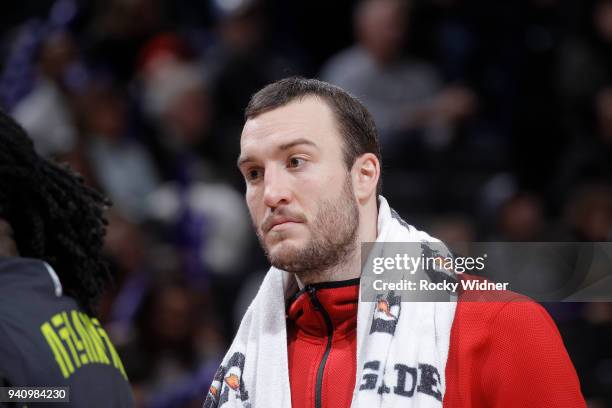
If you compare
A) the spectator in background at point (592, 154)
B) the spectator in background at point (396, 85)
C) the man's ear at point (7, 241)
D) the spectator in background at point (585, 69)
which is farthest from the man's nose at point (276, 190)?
the spectator in background at point (585, 69)

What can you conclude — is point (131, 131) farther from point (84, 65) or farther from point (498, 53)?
point (498, 53)

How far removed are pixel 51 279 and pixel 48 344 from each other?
0.67 ft

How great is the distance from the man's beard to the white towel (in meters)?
0.09

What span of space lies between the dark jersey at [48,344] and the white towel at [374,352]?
0.98 ft

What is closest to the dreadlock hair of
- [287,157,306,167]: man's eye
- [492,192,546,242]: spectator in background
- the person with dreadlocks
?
the person with dreadlocks

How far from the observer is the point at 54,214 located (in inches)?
109

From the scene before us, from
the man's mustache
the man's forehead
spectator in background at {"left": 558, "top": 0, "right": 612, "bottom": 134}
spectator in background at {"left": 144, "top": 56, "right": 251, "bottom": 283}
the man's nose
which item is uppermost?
spectator in background at {"left": 558, "top": 0, "right": 612, "bottom": 134}

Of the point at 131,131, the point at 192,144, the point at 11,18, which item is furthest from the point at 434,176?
the point at 11,18

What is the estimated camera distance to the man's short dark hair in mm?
2752

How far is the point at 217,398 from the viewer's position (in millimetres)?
2736

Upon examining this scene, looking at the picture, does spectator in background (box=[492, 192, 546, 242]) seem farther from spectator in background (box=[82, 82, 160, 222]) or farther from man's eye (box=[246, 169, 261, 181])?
man's eye (box=[246, 169, 261, 181])

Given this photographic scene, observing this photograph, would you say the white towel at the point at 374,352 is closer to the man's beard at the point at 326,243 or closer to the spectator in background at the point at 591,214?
the man's beard at the point at 326,243

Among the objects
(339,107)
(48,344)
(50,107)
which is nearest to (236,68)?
(50,107)

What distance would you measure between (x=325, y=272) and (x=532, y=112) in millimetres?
4217
